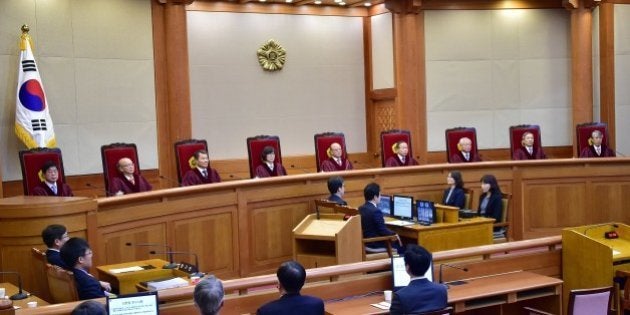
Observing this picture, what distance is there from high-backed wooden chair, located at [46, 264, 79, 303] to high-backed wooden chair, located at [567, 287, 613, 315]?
2771mm

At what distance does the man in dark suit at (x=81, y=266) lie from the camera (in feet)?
14.4

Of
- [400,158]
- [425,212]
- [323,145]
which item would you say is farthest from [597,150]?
[425,212]

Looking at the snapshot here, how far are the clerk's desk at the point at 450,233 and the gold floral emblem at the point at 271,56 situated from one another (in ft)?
16.7

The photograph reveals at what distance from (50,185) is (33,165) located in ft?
1.04

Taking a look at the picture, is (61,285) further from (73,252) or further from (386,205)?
(386,205)

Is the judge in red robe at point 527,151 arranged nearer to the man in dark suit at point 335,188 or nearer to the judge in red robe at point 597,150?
the judge in red robe at point 597,150

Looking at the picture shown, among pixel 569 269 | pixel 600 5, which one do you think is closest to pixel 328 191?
pixel 569 269

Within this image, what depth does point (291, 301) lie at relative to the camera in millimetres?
3811

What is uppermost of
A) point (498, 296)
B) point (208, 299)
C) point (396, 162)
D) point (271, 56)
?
point (271, 56)

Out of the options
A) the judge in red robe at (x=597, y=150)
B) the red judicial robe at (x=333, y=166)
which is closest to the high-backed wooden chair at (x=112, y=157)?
the red judicial robe at (x=333, y=166)

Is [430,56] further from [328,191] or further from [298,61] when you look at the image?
[328,191]

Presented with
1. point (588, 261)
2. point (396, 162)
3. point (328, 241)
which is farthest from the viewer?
point (396, 162)

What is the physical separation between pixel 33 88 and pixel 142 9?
193 centimetres

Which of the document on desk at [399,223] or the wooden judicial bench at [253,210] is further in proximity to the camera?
the document on desk at [399,223]
